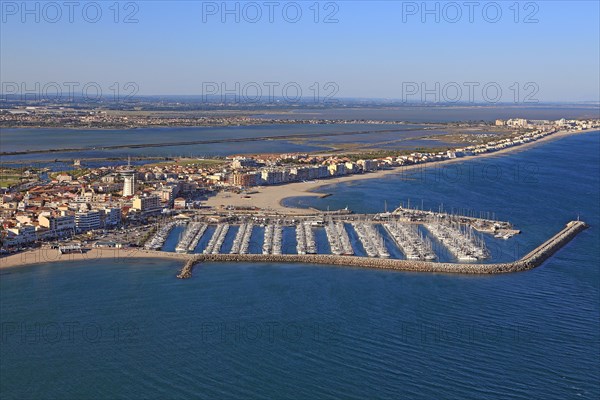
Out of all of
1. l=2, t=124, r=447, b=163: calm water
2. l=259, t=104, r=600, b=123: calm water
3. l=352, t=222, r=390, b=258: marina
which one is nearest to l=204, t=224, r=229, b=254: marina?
l=352, t=222, r=390, b=258: marina

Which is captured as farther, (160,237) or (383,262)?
(160,237)

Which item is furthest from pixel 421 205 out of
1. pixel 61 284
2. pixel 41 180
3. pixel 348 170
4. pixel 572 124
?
pixel 572 124

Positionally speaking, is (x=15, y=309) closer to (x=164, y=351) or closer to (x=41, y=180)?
(x=164, y=351)

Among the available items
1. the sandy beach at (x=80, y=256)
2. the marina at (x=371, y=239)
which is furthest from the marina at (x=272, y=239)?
the marina at (x=371, y=239)

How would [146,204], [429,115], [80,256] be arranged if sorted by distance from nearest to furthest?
[80,256], [146,204], [429,115]

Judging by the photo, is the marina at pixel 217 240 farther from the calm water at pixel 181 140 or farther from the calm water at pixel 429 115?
the calm water at pixel 429 115

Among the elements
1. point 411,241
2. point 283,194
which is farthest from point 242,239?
→ point 283,194

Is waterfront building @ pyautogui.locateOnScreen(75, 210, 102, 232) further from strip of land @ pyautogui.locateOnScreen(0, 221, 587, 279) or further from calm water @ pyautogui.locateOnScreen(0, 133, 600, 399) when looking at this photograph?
calm water @ pyautogui.locateOnScreen(0, 133, 600, 399)

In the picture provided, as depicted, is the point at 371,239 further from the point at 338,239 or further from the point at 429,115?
the point at 429,115
